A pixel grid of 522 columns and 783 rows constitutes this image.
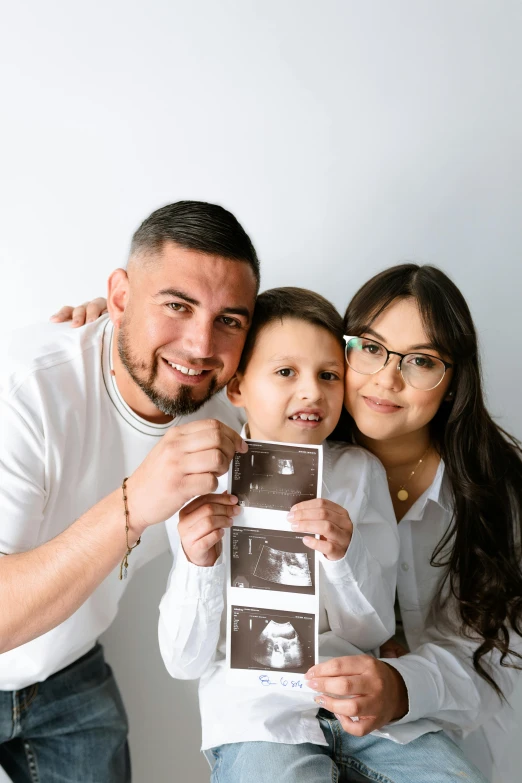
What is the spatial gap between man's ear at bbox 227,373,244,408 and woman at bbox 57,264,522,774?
33cm

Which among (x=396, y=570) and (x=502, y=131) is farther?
(x=502, y=131)

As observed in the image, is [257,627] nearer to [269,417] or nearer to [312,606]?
[312,606]

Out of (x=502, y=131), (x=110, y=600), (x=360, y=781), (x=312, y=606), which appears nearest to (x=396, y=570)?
(x=312, y=606)

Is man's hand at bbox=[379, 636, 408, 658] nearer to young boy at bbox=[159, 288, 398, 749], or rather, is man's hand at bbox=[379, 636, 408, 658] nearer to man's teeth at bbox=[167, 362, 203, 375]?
young boy at bbox=[159, 288, 398, 749]

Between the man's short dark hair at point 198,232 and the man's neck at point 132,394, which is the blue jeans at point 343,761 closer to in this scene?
the man's neck at point 132,394

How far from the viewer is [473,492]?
7.47 feet

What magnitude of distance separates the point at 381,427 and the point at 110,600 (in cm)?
108

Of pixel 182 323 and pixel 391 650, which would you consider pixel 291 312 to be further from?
pixel 391 650

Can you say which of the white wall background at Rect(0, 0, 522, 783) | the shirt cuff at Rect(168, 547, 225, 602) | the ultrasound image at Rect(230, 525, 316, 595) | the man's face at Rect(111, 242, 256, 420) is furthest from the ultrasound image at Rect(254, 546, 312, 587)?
the white wall background at Rect(0, 0, 522, 783)

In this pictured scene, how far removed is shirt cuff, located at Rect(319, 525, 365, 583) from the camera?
1.91 metres

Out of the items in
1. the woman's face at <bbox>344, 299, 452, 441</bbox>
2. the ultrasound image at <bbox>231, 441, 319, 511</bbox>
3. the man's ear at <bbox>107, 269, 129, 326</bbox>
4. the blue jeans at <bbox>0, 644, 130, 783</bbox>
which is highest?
the man's ear at <bbox>107, 269, 129, 326</bbox>

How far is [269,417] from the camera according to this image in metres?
2.10

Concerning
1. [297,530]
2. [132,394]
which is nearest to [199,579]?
[297,530]

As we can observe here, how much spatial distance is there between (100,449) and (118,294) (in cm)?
47
